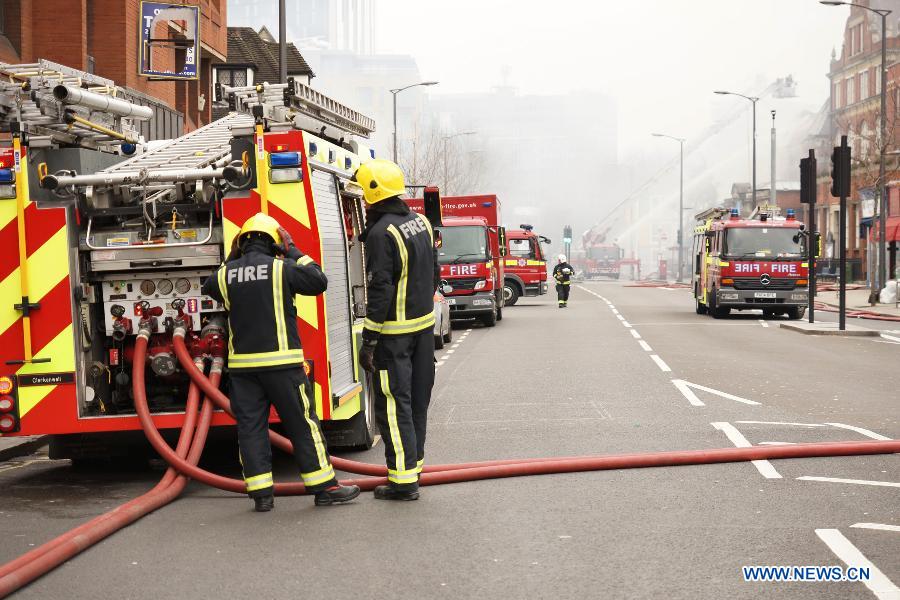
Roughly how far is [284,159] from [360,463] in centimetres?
203

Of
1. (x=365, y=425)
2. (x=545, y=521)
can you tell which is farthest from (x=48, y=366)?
(x=545, y=521)

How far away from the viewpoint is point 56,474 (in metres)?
9.16

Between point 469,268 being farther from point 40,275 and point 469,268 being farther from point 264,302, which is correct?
point 264,302

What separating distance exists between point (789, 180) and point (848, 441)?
82662mm

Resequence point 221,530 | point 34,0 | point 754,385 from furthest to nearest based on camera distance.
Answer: point 34,0 → point 754,385 → point 221,530

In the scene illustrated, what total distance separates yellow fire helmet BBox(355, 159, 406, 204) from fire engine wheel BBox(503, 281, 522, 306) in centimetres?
3159

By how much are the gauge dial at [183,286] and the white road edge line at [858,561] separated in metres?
4.38

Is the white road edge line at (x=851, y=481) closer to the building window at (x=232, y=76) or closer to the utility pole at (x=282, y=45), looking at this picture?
the utility pole at (x=282, y=45)

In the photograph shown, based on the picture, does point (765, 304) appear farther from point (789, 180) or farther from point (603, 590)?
point (789, 180)

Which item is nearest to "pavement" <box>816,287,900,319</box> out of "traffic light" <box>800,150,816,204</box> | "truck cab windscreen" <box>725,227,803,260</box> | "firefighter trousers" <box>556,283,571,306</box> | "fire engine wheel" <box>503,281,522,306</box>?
"truck cab windscreen" <box>725,227,803,260</box>

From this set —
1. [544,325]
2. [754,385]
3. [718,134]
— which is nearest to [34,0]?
[544,325]

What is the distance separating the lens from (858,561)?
577 cm

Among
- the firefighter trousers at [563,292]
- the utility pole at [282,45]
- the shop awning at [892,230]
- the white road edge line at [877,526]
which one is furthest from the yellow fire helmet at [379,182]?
the shop awning at [892,230]

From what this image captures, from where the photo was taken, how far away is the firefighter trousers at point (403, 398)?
7.55 meters
